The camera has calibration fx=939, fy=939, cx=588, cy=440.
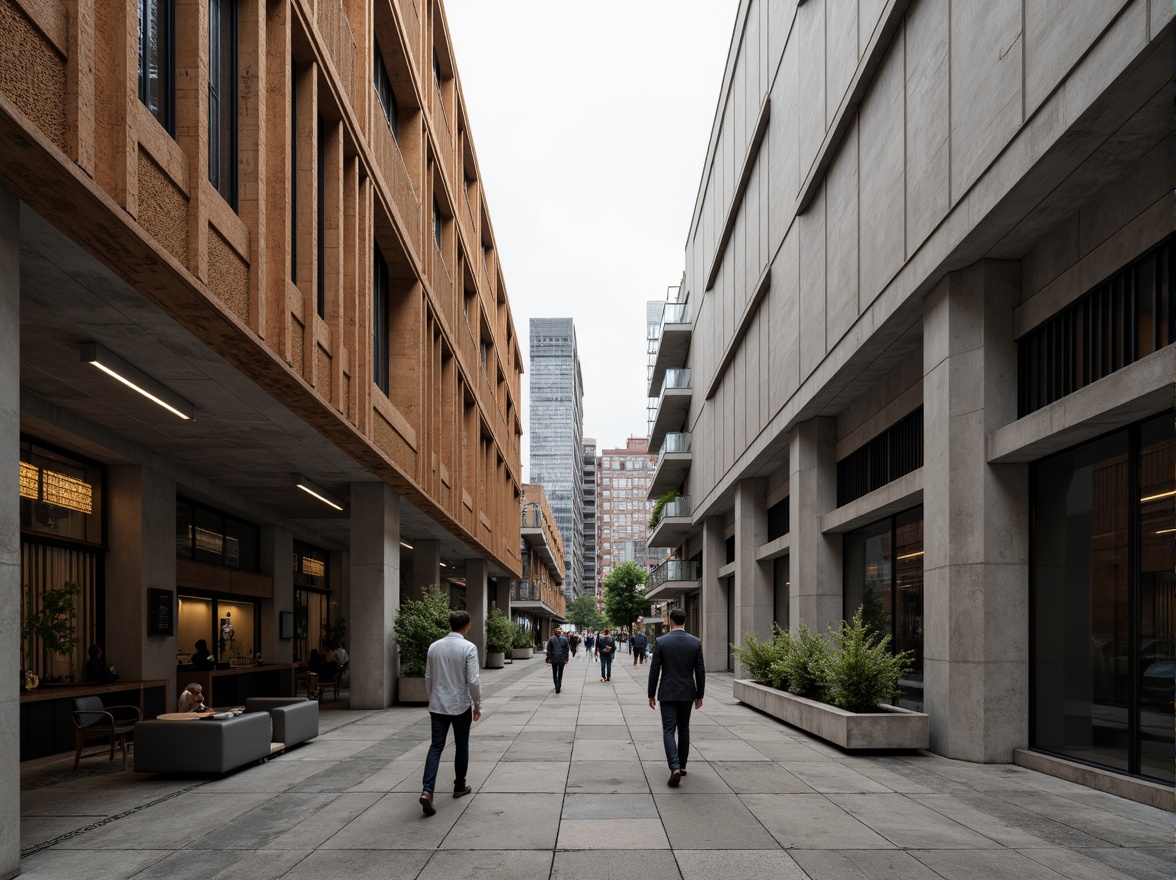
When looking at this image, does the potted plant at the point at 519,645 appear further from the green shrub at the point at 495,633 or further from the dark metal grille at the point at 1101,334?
the dark metal grille at the point at 1101,334

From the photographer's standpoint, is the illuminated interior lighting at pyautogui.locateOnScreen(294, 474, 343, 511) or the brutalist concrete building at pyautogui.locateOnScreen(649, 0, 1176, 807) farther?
the illuminated interior lighting at pyautogui.locateOnScreen(294, 474, 343, 511)

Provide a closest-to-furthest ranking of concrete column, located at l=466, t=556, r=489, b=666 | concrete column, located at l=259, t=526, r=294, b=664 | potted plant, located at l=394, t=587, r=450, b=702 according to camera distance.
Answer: potted plant, located at l=394, t=587, r=450, b=702 → concrete column, located at l=259, t=526, r=294, b=664 → concrete column, located at l=466, t=556, r=489, b=666

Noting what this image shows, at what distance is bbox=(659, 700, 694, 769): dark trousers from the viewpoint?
1009 cm

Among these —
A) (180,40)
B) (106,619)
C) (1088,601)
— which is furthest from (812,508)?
(180,40)

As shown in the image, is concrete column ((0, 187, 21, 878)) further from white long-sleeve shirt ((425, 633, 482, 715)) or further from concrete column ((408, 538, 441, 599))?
concrete column ((408, 538, 441, 599))

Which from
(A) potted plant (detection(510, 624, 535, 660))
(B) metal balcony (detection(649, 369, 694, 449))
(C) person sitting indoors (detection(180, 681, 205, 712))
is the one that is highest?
(B) metal balcony (detection(649, 369, 694, 449))

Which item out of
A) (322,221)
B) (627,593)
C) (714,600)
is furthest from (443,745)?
(627,593)

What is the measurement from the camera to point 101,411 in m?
13.3

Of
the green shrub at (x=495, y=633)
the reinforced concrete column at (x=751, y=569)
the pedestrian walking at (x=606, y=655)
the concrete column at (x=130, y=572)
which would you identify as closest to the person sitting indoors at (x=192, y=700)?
the concrete column at (x=130, y=572)

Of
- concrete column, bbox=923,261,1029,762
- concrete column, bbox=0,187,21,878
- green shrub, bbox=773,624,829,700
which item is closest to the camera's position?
concrete column, bbox=0,187,21,878

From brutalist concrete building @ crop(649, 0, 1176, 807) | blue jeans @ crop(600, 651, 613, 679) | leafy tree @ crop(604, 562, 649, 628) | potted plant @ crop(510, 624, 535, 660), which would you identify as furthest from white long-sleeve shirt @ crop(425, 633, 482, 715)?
leafy tree @ crop(604, 562, 649, 628)

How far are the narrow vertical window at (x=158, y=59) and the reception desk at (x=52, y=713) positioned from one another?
24.9ft

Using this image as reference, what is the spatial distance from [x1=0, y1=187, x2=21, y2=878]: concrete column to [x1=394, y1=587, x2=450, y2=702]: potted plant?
13.0 m

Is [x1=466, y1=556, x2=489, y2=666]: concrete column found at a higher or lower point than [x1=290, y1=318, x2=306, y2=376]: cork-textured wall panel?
lower
